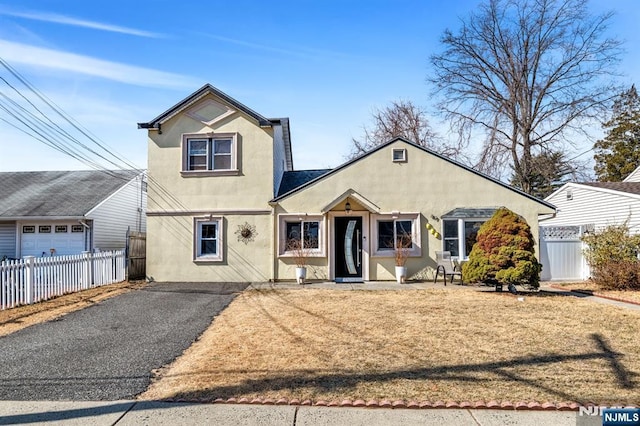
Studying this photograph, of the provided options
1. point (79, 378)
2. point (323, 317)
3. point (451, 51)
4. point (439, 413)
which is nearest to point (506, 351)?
point (439, 413)

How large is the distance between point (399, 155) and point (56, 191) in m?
16.2

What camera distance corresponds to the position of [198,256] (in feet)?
50.1

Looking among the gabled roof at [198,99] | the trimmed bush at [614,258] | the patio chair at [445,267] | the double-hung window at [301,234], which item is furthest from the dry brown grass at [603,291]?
the gabled roof at [198,99]

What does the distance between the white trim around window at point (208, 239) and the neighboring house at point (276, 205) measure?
0.04 meters

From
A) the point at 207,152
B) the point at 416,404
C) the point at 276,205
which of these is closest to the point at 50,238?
the point at 207,152

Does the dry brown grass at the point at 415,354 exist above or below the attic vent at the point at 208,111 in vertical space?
below

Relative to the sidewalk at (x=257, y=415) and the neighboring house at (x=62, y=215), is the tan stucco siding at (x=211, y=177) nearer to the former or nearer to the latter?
the neighboring house at (x=62, y=215)

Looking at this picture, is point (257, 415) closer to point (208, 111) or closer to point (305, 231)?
point (305, 231)

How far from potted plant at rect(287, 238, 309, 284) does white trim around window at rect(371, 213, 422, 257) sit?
2.39 meters

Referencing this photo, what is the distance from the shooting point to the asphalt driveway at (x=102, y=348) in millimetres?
4730

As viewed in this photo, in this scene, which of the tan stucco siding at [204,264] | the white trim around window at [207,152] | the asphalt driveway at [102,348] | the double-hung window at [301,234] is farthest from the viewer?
the white trim around window at [207,152]

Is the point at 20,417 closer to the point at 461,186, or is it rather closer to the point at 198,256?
the point at 198,256

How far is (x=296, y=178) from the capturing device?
18.1m

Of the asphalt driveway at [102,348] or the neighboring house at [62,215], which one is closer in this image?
the asphalt driveway at [102,348]
